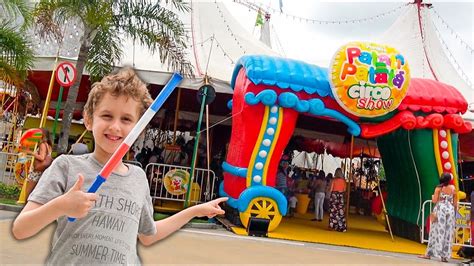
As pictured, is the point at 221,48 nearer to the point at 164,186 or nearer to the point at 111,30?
the point at 111,30

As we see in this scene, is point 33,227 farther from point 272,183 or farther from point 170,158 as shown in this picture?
point 170,158

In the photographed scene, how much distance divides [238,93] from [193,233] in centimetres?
281

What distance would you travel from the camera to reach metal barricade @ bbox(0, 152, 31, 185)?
9562 millimetres

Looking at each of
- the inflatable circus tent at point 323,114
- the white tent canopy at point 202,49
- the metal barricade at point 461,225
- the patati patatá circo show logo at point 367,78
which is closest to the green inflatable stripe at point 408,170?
the inflatable circus tent at point 323,114

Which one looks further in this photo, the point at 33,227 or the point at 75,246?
the point at 75,246

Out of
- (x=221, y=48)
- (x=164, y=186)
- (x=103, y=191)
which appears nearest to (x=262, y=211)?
(x=164, y=186)

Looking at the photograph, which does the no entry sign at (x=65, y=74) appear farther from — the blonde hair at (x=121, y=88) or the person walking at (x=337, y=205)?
the blonde hair at (x=121, y=88)

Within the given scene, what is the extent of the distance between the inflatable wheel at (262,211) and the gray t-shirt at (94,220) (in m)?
6.88

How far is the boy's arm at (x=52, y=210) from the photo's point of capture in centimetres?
137

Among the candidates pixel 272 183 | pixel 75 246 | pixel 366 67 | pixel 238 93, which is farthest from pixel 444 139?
pixel 75 246

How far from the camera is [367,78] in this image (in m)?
8.55

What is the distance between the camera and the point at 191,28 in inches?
520

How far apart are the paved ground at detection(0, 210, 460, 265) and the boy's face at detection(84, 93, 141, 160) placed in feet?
10.4

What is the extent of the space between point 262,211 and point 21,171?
4661mm
